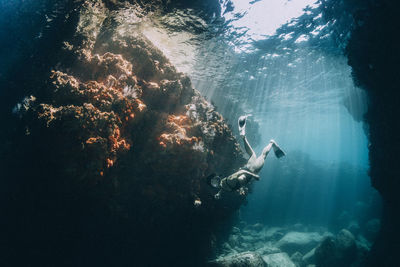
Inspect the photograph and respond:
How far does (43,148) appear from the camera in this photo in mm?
4504

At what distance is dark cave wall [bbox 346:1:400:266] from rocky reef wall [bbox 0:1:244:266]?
23.5 ft

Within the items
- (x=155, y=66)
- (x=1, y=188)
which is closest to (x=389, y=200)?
(x=155, y=66)

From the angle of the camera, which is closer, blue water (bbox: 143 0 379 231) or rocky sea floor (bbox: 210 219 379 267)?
rocky sea floor (bbox: 210 219 379 267)

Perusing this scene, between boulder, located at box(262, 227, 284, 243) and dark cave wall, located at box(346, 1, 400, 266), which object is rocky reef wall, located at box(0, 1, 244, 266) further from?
boulder, located at box(262, 227, 284, 243)

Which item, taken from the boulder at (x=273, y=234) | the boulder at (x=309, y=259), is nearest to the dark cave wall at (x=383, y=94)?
the boulder at (x=309, y=259)

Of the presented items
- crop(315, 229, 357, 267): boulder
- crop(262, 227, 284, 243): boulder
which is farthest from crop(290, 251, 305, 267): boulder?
crop(262, 227, 284, 243): boulder

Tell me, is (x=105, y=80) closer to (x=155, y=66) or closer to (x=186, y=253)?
(x=155, y=66)

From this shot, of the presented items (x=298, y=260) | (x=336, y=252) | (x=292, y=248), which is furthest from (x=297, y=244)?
(x=336, y=252)

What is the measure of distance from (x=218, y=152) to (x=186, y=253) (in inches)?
166

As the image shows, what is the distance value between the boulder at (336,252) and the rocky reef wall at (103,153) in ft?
29.4

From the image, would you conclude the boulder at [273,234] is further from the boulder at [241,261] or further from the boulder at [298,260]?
the boulder at [241,261]

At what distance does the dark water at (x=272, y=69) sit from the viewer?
895 cm

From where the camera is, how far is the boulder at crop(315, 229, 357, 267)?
1230 cm

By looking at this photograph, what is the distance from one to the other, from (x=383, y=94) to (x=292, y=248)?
48.1ft
